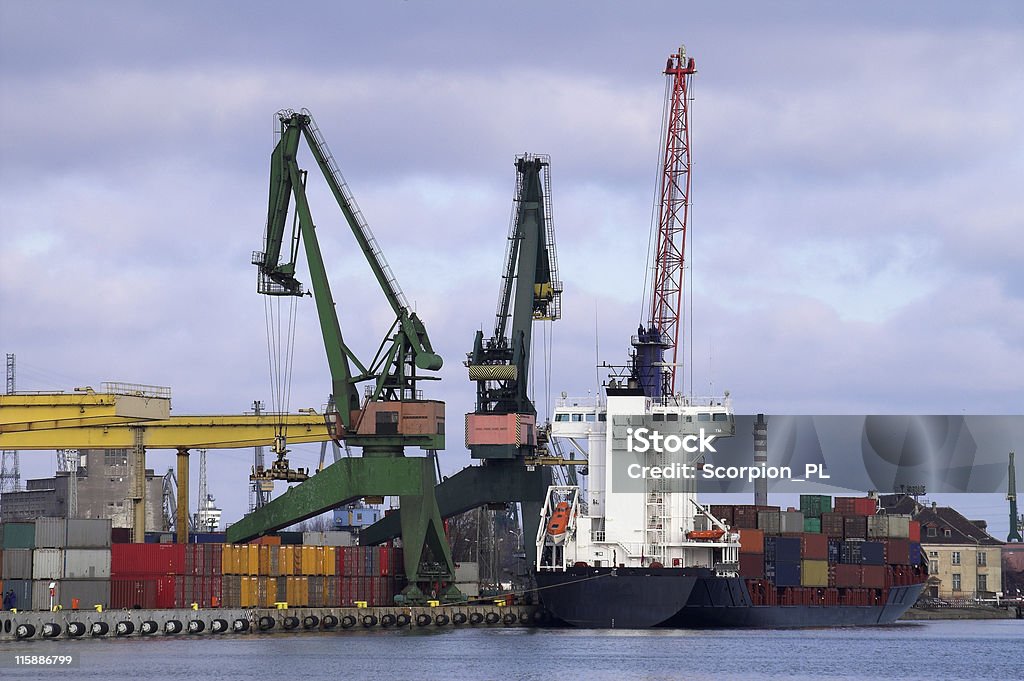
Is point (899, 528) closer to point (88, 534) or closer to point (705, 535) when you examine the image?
point (705, 535)

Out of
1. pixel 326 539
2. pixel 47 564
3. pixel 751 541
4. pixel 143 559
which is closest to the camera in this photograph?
pixel 47 564

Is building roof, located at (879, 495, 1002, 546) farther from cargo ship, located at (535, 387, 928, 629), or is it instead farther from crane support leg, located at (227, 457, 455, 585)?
crane support leg, located at (227, 457, 455, 585)

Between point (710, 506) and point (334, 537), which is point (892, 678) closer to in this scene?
point (710, 506)

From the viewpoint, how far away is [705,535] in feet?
246

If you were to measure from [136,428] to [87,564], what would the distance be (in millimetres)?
9145

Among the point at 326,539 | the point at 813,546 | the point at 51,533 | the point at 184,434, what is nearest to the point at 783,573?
the point at 813,546

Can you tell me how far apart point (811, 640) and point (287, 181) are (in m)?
29.7

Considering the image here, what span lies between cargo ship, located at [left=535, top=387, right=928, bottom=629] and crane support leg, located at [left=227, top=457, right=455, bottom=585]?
504 cm

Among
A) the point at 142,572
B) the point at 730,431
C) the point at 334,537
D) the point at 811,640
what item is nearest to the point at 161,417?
the point at 142,572

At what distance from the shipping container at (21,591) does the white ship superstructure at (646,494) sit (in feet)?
70.9

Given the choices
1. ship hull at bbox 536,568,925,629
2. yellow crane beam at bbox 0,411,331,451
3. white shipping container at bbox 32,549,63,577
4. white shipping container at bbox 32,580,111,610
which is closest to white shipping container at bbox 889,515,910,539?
ship hull at bbox 536,568,925,629

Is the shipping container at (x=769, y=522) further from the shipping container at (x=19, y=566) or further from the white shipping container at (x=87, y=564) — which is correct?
the shipping container at (x=19, y=566)

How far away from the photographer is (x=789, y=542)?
8162cm

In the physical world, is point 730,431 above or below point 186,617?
above
